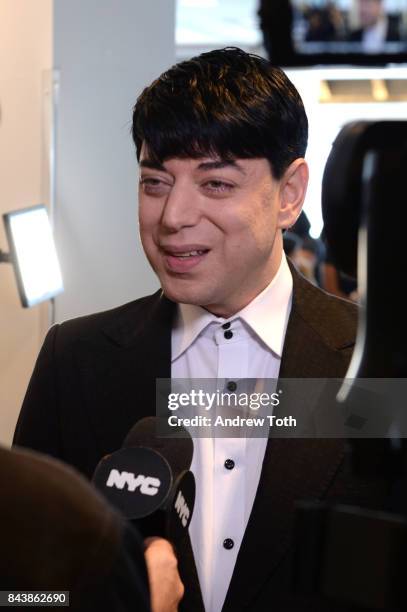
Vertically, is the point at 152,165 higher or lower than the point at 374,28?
lower

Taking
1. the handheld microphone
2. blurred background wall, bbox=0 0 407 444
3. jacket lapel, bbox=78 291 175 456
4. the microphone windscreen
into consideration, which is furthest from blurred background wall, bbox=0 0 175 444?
the handheld microphone

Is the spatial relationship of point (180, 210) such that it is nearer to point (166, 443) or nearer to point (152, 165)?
point (152, 165)

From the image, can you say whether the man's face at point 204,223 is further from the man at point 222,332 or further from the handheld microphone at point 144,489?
the handheld microphone at point 144,489

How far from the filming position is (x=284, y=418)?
164cm

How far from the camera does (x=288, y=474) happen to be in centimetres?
157

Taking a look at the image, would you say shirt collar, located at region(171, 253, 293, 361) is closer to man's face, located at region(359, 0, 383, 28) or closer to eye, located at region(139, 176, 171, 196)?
eye, located at region(139, 176, 171, 196)

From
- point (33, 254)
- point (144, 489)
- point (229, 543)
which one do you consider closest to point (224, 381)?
point (229, 543)

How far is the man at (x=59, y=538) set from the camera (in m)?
0.77

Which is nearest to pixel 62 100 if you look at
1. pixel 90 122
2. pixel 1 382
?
pixel 90 122

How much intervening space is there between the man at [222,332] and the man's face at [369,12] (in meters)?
0.86

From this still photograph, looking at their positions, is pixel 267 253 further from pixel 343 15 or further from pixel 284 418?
pixel 343 15

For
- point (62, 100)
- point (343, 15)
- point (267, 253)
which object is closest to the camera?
point (343, 15)

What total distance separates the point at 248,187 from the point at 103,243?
251cm

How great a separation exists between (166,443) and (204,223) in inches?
14.3
